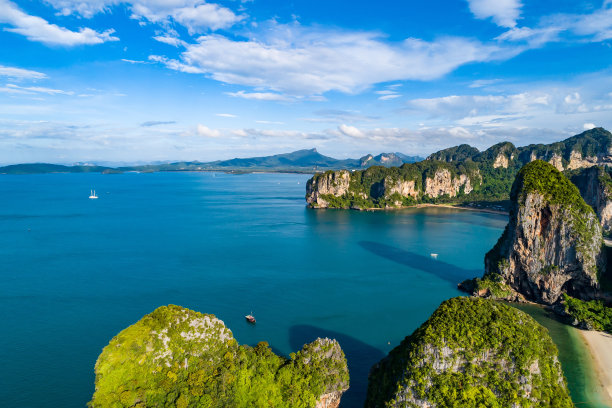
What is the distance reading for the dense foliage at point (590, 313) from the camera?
1544 inches

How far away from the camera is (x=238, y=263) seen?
60781 millimetres

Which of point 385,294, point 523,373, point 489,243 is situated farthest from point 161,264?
point 489,243

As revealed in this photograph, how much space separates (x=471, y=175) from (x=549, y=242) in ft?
389

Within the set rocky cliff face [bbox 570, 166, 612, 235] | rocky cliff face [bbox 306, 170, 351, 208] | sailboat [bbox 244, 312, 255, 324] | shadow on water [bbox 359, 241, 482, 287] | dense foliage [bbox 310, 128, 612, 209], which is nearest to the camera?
sailboat [bbox 244, 312, 255, 324]

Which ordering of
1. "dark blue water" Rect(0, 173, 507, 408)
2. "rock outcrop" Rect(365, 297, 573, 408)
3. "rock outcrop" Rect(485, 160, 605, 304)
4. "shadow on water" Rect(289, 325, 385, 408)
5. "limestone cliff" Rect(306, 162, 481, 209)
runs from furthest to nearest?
1. "limestone cliff" Rect(306, 162, 481, 209)
2. "rock outcrop" Rect(485, 160, 605, 304)
3. "dark blue water" Rect(0, 173, 507, 408)
4. "shadow on water" Rect(289, 325, 385, 408)
5. "rock outcrop" Rect(365, 297, 573, 408)

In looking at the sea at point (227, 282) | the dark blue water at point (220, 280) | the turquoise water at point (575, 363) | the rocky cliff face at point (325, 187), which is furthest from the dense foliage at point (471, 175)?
the turquoise water at point (575, 363)

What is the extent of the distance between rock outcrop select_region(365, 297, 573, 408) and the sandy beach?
11.8 meters

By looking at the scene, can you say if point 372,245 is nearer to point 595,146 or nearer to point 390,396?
point 390,396

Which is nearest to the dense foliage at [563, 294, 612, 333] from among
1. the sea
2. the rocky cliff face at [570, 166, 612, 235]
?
the sea

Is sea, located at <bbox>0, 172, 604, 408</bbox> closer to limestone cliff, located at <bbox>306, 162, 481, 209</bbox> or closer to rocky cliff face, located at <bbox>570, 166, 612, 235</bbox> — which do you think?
rocky cliff face, located at <bbox>570, 166, 612, 235</bbox>

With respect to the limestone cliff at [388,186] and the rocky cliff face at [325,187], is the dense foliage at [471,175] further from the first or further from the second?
the rocky cliff face at [325,187]

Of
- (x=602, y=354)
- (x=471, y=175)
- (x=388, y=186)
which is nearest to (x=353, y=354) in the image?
(x=602, y=354)

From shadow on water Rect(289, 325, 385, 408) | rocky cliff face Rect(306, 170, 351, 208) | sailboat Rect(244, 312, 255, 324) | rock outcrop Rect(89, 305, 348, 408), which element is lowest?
shadow on water Rect(289, 325, 385, 408)

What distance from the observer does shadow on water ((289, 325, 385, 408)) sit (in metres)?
27.7
